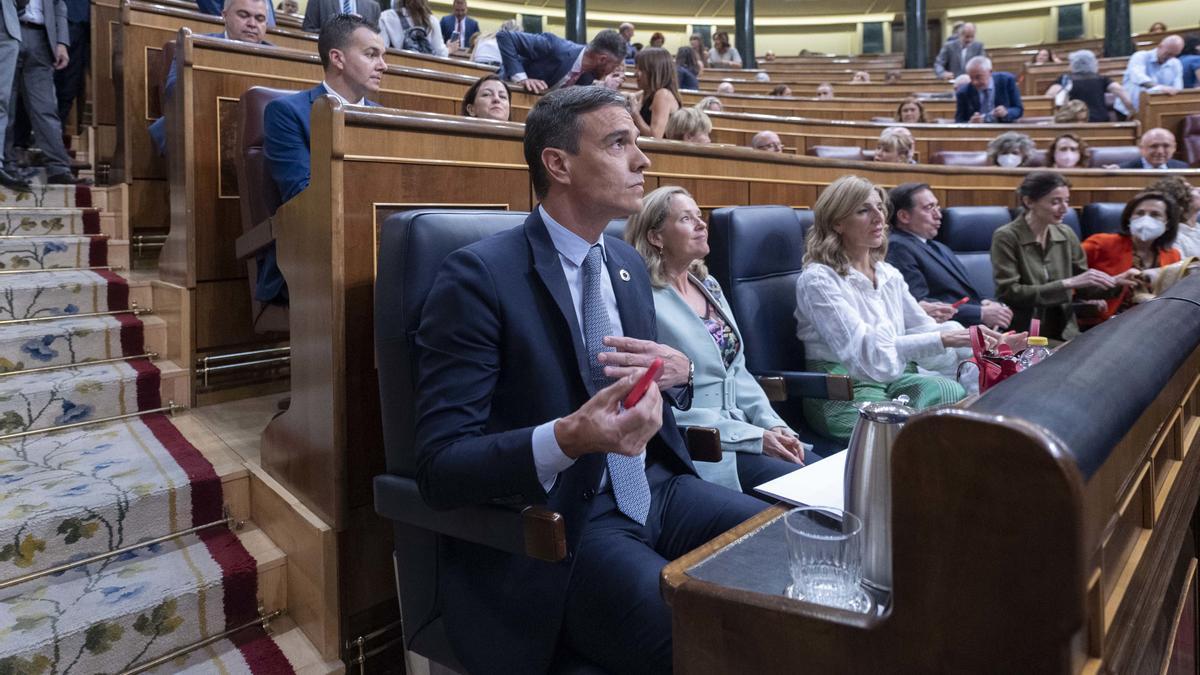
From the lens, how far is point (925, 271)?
5.38 feet

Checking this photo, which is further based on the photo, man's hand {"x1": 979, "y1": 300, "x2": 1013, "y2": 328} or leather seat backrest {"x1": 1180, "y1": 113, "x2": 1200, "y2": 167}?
leather seat backrest {"x1": 1180, "y1": 113, "x2": 1200, "y2": 167}

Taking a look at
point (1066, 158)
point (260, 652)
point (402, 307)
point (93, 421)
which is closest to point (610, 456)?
point (402, 307)

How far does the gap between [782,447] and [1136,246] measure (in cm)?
144

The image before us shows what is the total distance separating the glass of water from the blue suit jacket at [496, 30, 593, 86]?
84.5 inches

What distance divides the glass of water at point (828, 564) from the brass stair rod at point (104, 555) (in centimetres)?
84

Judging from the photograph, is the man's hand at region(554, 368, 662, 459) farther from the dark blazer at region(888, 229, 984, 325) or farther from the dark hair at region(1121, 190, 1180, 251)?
the dark hair at region(1121, 190, 1180, 251)

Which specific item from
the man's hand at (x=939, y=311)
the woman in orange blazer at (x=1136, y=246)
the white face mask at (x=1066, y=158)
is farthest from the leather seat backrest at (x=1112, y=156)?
the man's hand at (x=939, y=311)

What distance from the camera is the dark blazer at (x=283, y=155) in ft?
4.03

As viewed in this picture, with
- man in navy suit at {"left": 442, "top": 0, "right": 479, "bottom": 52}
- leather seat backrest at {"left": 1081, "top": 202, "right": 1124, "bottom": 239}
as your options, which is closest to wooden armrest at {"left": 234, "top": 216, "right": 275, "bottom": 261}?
leather seat backrest at {"left": 1081, "top": 202, "right": 1124, "bottom": 239}

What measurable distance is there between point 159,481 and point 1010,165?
8.32ft

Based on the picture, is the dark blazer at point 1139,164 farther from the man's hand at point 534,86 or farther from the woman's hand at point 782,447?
the woman's hand at point 782,447

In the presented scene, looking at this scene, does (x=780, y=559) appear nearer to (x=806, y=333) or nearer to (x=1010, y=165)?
(x=806, y=333)

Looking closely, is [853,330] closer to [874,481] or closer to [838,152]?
[874,481]

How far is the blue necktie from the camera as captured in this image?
0.67m
